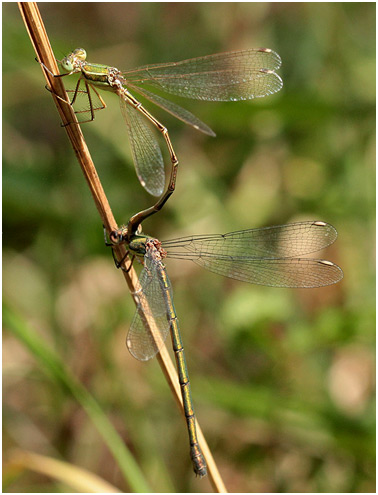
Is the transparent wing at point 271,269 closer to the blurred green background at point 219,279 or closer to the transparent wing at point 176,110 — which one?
the transparent wing at point 176,110

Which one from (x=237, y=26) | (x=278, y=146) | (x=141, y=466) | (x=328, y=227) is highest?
(x=237, y=26)

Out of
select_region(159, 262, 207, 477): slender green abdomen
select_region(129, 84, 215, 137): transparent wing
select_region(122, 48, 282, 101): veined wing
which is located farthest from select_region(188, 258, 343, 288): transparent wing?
select_region(122, 48, 282, 101): veined wing

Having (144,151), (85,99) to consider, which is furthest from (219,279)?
(85,99)

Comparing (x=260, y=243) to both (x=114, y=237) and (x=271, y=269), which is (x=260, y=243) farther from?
(x=114, y=237)

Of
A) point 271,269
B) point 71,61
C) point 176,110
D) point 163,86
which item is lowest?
point 271,269

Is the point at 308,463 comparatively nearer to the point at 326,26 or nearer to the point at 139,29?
the point at 326,26

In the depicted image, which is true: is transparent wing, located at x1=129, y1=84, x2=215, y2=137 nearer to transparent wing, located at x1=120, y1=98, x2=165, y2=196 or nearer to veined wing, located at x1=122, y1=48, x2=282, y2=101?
veined wing, located at x1=122, y1=48, x2=282, y2=101

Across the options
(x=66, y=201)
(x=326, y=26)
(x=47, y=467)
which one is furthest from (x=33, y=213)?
(x=326, y=26)
